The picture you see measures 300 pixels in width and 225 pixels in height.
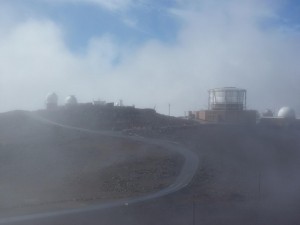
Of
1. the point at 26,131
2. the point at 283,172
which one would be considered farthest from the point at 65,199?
the point at 26,131

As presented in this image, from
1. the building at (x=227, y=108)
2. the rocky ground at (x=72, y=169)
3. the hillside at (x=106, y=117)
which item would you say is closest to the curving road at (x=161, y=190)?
the rocky ground at (x=72, y=169)

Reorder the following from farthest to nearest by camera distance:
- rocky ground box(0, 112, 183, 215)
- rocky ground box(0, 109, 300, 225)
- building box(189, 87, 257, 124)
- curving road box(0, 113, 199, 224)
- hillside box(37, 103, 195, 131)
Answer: building box(189, 87, 257, 124) → hillside box(37, 103, 195, 131) → rocky ground box(0, 112, 183, 215) → curving road box(0, 113, 199, 224) → rocky ground box(0, 109, 300, 225)

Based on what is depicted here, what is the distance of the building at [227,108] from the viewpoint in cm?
7709

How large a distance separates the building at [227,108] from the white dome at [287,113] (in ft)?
17.2

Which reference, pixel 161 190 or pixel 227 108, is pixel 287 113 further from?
pixel 161 190

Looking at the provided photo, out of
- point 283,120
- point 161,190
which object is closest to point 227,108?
point 283,120

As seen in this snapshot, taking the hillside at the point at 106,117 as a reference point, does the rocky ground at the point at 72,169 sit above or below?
below

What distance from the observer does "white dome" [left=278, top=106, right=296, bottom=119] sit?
81375 mm

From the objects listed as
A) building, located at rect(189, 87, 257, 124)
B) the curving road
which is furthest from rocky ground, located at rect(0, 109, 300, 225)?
building, located at rect(189, 87, 257, 124)

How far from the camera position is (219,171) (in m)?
42.5

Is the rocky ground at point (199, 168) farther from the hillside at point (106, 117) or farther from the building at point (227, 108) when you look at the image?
the building at point (227, 108)

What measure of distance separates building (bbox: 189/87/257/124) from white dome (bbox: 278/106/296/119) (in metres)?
5.23

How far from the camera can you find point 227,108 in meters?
78.9

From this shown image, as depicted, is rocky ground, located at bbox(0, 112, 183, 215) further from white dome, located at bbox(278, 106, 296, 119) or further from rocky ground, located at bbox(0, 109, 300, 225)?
white dome, located at bbox(278, 106, 296, 119)
